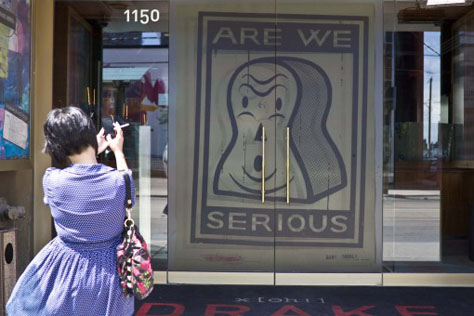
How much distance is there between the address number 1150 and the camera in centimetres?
577

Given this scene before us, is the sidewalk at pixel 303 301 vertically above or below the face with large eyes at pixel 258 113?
below

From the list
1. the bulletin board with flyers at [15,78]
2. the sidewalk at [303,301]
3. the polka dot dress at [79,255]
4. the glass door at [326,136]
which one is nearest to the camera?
the polka dot dress at [79,255]

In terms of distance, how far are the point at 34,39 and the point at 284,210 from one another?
2926 mm

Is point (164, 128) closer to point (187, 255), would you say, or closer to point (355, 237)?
point (187, 255)

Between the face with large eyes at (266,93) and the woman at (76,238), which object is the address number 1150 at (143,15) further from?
the woman at (76,238)

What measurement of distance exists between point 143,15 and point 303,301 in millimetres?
3231

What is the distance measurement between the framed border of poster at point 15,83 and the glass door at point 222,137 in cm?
142

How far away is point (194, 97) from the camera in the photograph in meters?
5.78

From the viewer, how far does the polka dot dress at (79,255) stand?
228 centimetres

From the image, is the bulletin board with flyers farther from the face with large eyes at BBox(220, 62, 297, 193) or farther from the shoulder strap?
the shoulder strap

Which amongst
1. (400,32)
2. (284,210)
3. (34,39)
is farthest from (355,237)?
(34,39)

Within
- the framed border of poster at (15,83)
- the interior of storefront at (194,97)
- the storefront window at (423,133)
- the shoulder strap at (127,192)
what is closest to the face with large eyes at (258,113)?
the interior of storefront at (194,97)

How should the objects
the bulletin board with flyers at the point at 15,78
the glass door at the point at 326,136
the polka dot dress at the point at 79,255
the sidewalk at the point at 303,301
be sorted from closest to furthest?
the polka dot dress at the point at 79,255 → the bulletin board with flyers at the point at 15,78 → the sidewalk at the point at 303,301 → the glass door at the point at 326,136

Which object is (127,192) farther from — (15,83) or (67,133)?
(15,83)
